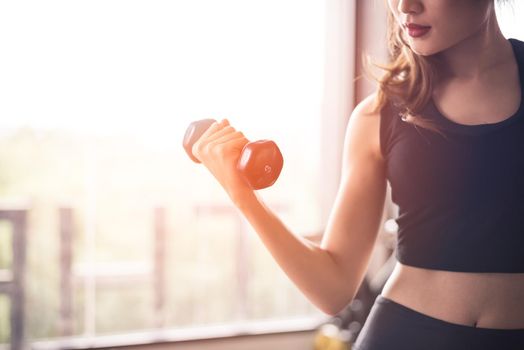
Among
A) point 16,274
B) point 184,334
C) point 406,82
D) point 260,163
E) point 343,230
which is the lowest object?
point 184,334

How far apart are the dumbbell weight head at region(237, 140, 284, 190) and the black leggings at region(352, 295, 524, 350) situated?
247mm

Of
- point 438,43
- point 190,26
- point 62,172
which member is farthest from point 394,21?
point 62,172

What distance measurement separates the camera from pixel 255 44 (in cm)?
267

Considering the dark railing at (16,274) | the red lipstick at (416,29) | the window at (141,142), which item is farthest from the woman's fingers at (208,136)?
the dark railing at (16,274)

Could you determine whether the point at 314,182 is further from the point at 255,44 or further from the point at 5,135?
the point at 5,135

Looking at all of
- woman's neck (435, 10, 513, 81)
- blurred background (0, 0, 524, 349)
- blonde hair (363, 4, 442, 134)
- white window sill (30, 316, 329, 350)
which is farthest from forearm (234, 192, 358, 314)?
white window sill (30, 316, 329, 350)

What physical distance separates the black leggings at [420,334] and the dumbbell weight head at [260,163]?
9.7 inches

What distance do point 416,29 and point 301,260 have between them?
36 centimetres

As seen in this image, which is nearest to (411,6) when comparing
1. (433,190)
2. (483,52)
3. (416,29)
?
(416,29)

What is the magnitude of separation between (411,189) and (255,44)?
1.89m

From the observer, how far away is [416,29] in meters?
0.81

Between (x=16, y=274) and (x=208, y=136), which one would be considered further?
(x=16, y=274)

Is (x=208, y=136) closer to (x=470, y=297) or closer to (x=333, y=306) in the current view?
(x=333, y=306)

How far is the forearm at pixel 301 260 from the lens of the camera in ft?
2.93
